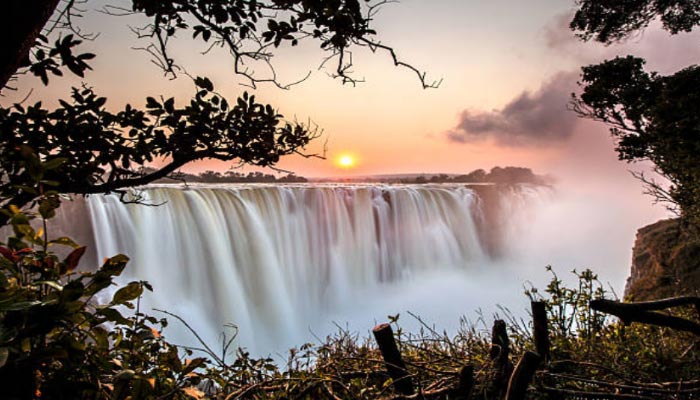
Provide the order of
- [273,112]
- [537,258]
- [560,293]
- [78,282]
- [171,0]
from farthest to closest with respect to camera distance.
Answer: [537,258]
[560,293]
[273,112]
[171,0]
[78,282]

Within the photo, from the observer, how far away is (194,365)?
1290 mm

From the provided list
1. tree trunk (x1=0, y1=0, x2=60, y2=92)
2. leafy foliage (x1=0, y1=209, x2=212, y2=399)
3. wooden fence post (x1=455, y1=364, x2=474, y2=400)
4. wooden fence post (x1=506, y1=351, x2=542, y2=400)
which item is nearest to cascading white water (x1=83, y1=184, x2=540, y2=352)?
tree trunk (x1=0, y1=0, x2=60, y2=92)

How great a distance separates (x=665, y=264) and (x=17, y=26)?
32.7 ft

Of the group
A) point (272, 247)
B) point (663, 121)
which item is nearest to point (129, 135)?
point (663, 121)

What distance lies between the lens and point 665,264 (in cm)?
727

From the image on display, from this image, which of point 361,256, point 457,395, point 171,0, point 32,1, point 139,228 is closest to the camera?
point 32,1

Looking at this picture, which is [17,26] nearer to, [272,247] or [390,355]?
[390,355]

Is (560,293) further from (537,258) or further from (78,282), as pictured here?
(537,258)

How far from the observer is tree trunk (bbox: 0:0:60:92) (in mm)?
1120

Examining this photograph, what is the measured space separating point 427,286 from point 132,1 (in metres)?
15.8

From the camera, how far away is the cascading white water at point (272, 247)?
997 centimetres

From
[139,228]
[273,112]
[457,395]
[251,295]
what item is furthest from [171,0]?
[251,295]

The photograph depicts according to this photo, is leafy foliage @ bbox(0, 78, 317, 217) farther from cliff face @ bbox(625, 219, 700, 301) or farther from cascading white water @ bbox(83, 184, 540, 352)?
cascading white water @ bbox(83, 184, 540, 352)

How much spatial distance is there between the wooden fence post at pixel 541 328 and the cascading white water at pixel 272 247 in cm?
970
